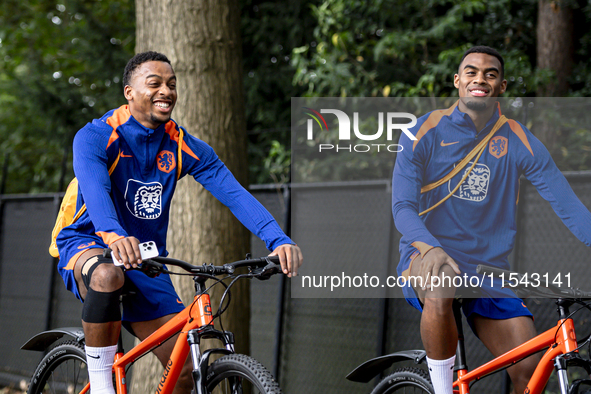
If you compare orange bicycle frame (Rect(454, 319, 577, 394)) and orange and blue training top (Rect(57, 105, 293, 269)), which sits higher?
orange and blue training top (Rect(57, 105, 293, 269))

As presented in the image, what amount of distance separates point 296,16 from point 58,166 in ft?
20.7

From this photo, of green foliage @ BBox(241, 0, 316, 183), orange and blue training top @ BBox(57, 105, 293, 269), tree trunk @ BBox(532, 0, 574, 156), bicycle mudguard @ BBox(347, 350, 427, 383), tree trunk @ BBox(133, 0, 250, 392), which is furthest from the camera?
green foliage @ BBox(241, 0, 316, 183)

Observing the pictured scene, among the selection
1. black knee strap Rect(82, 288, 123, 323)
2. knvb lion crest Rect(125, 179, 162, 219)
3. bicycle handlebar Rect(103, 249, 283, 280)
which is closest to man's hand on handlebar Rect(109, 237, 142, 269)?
bicycle handlebar Rect(103, 249, 283, 280)

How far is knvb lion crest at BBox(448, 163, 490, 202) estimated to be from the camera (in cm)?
314

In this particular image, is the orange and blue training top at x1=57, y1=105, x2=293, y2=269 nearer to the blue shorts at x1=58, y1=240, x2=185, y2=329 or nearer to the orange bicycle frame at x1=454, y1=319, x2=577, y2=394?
the blue shorts at x1=58, y1=240, x2=185, y2=329

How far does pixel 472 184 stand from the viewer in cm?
314

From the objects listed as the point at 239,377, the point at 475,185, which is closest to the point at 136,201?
the point at 239,377

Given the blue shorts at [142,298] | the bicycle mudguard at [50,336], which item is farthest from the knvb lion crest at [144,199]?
the bicycle mudguard at [50,336]

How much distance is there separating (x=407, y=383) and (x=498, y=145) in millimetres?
1301

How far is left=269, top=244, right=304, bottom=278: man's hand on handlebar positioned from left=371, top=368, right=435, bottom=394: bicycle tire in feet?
2.93

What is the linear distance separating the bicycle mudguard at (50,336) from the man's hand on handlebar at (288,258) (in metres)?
1.36

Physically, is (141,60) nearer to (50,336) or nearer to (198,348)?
(198,348)

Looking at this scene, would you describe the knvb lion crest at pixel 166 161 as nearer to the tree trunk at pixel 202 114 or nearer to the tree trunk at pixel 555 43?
the tree trunk at pixel 202 114

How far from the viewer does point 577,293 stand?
8.91ft
